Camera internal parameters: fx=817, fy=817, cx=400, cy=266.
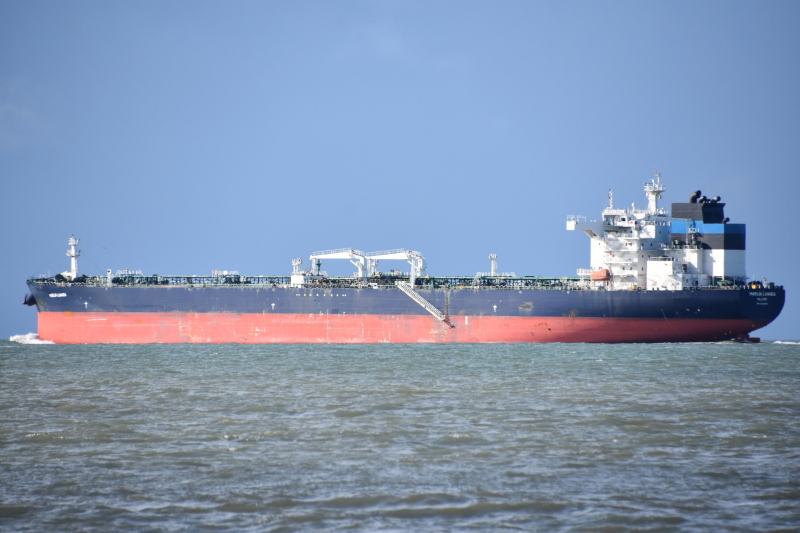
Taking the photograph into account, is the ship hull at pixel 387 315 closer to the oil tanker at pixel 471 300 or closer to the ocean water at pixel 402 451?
the oil tanker at pixel 471 300

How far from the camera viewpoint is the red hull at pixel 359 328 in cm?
3934

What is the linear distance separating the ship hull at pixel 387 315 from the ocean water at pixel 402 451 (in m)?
11.4

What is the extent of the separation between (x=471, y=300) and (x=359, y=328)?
6.12 metres

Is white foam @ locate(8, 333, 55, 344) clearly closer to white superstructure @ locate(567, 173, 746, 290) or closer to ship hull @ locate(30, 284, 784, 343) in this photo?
ship hull @ locate(30, 284, 784, 343)

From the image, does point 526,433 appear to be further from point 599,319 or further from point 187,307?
point 187,307

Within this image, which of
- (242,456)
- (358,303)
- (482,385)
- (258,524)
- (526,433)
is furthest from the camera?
(358,303)

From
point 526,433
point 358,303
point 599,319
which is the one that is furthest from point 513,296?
point 526,433

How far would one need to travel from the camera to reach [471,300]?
4156 cm

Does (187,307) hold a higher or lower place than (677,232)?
lower

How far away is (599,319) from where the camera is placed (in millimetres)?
39719

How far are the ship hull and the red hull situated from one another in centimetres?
5

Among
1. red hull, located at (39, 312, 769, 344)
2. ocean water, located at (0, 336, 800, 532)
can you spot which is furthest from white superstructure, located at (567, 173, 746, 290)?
ocean water, located at (0, 336, 800, 532)

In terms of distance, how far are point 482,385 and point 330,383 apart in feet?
14.8

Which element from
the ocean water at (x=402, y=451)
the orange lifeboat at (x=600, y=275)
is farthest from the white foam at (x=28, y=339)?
the orange lifeboat at (x=600, y=275)
